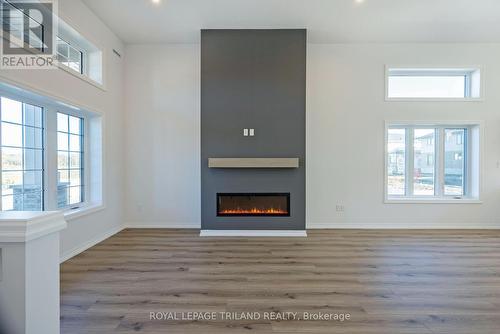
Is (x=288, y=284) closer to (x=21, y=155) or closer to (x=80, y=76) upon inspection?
(x=21, y=155)

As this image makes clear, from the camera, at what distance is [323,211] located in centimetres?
507

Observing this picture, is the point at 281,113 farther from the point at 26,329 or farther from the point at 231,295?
the point at 26,329

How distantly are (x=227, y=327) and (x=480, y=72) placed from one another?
19.5 feet

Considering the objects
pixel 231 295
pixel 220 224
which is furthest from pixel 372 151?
pixel 231 295

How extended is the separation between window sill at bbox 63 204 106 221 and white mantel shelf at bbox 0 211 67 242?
2544mm

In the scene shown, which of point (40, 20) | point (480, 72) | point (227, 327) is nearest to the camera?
point (227, 327)

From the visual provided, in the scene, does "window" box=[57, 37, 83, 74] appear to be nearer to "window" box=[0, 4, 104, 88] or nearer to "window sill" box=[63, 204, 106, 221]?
"window" box=[0, 4, 104, 88]

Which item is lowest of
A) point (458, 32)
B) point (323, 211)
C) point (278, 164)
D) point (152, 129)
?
point (323, 211)

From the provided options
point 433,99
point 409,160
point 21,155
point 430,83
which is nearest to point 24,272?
point 21,155

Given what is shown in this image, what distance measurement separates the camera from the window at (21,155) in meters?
2.87

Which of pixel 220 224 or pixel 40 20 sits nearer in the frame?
pixel 40 20

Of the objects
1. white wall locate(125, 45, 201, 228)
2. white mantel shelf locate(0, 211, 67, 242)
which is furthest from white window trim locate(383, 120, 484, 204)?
white mantel shelf locate(0, 211, 67, 242)

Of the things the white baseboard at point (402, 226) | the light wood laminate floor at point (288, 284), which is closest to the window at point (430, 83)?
the white baseboard at point (402, 226)

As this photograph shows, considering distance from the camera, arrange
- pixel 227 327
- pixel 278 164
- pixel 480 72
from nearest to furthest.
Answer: pixel 227 327
pixel 278 164
pixel 480 72
